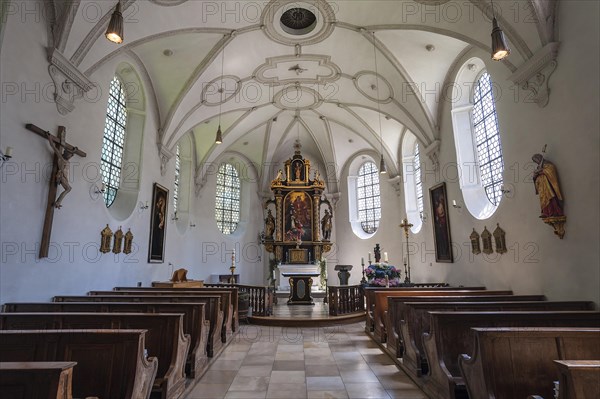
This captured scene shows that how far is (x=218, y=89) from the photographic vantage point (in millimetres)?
11352

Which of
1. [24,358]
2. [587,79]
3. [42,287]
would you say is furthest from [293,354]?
[587,79]

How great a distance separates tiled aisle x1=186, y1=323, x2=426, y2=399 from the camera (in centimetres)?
420

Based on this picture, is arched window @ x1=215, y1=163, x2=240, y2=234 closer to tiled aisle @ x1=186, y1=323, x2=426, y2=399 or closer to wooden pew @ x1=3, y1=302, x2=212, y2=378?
tiled aisle @ x1=186, y1=323, x2=426, y2=399

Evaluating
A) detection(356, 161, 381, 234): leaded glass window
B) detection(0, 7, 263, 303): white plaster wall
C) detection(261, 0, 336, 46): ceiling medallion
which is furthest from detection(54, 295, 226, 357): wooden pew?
detection(356, 161, 381, 234): leaded glass window

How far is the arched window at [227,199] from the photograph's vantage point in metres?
16.6

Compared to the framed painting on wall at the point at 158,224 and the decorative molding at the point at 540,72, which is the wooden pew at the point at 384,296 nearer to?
the decorative molding at the point at 540,72

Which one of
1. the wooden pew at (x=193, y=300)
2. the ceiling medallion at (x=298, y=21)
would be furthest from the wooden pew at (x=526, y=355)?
the ceiling medallion at (x=298, y=21)

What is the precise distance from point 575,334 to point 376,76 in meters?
9.53

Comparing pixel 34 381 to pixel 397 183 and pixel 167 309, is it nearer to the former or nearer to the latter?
pixel 167 309

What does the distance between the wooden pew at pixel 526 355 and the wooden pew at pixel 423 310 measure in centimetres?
163

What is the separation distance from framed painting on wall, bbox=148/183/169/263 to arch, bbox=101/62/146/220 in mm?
1032

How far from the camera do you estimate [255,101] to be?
1321 centimetres

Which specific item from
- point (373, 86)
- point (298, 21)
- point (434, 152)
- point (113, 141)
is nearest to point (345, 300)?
point (434, 152)

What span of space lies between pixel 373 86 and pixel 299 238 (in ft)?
23.3
